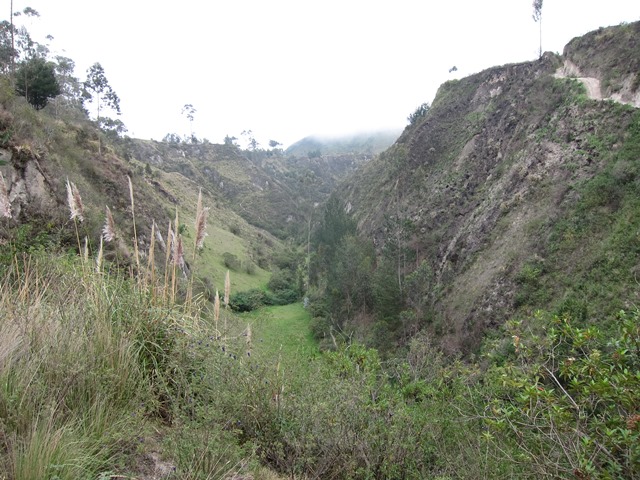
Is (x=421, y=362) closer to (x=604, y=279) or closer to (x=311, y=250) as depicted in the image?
(x=604, y=279)

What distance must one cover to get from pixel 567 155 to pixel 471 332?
449 inches

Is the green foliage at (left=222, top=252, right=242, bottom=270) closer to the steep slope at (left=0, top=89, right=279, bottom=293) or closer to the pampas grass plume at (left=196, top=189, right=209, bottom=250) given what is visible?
the steep slope at (left=0, top=89, right=279, bottom=293)

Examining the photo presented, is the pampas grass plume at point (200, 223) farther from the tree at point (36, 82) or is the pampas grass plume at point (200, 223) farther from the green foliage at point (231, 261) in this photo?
the green foliage at point (231, 261)

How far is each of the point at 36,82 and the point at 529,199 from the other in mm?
28725

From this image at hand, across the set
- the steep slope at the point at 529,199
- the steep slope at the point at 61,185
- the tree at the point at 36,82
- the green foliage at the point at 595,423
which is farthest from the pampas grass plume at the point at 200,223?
the tree at the point at 36,82

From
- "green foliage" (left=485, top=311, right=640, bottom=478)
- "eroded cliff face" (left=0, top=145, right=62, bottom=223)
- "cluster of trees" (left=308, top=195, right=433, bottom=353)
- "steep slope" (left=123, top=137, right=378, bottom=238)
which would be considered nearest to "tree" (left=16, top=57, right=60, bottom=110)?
"eroded cliff face" (left=0, top=145, right=62, bottom=223)

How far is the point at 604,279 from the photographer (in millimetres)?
13156

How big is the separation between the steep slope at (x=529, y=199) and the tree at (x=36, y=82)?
25.9 meters

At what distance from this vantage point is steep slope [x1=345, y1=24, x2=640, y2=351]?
15.3 metres

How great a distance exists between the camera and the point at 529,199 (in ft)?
70.8

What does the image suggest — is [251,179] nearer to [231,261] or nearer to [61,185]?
[231,261]

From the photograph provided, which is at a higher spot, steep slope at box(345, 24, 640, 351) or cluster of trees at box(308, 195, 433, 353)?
steep slope at box(345, 24, 640, 351)

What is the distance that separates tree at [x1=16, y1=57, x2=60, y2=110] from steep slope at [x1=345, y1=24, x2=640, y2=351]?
84.9 ft

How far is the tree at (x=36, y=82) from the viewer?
817 inches
